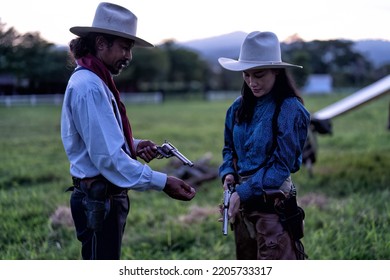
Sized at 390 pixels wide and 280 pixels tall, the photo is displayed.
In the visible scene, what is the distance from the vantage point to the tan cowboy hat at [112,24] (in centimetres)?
226

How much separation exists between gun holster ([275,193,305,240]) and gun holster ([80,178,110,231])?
80 centimetres

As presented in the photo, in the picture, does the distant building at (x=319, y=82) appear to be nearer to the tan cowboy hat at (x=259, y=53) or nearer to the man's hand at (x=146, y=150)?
the tan cowboy hat at (x=259, y=53)

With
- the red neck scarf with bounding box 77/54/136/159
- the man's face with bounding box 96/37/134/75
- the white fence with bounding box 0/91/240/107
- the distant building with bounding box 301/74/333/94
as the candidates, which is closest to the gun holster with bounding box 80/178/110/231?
the red neck scarf with bounding box 77/54/136/159

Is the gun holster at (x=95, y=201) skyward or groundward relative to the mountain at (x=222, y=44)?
groundward

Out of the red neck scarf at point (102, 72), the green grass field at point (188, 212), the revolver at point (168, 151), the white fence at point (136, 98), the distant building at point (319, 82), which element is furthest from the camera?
the distant building at point (319, 82)

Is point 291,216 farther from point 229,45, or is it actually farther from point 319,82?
point 319,82

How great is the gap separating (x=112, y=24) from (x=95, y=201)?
79 cm

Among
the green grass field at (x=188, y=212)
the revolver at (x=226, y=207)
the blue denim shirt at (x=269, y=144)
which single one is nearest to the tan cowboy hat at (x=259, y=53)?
the blue denim shirt at (x=269, y=144)

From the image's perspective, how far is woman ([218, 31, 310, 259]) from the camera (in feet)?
7.54

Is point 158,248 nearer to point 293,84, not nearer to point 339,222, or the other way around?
point 339,222

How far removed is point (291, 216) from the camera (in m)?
2.41

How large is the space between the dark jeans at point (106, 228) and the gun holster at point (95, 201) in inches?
2.0

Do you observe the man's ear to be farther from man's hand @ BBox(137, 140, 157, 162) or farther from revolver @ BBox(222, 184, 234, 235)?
revolver @ BBox(222, 184, 234, 235)

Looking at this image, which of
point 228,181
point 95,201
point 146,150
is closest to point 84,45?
point 146,150
